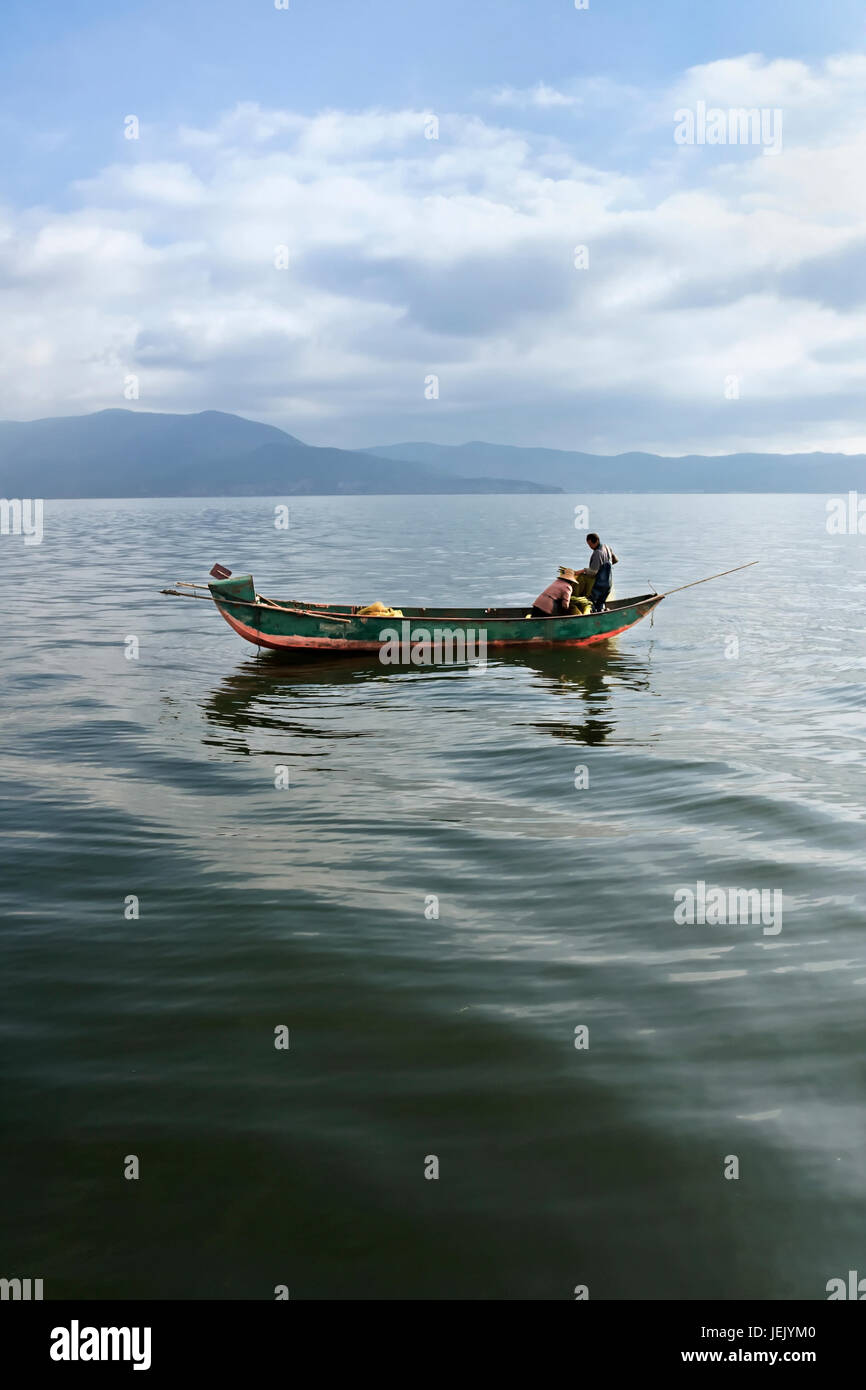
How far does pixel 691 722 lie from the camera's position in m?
16.1

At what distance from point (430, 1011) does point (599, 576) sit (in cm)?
1877

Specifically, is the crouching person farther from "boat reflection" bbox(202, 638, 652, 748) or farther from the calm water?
the calm water

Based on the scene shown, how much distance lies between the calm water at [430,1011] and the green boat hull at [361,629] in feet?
19.1

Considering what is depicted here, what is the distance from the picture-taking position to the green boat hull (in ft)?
69.9

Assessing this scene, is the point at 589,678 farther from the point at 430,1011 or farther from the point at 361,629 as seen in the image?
the point at 430,1011

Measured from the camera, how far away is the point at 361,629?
2152cm

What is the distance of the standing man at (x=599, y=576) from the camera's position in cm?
2397

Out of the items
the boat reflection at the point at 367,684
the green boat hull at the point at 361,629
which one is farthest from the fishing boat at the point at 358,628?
the boat reflection at the point at 367,684

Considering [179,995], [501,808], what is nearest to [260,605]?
[501,808]

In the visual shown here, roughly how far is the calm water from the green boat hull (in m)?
5.81

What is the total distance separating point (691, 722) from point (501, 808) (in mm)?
6100

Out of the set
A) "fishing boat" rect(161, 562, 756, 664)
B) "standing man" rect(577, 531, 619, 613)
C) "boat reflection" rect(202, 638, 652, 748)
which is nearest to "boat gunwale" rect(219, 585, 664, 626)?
"fishing boat" rect(161, 562, 756, 664)

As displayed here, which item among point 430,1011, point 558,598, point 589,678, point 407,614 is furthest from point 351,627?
point 430,1011

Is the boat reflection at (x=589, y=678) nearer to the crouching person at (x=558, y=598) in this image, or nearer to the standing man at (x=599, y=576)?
the crouching person at (x=558, y=598)
